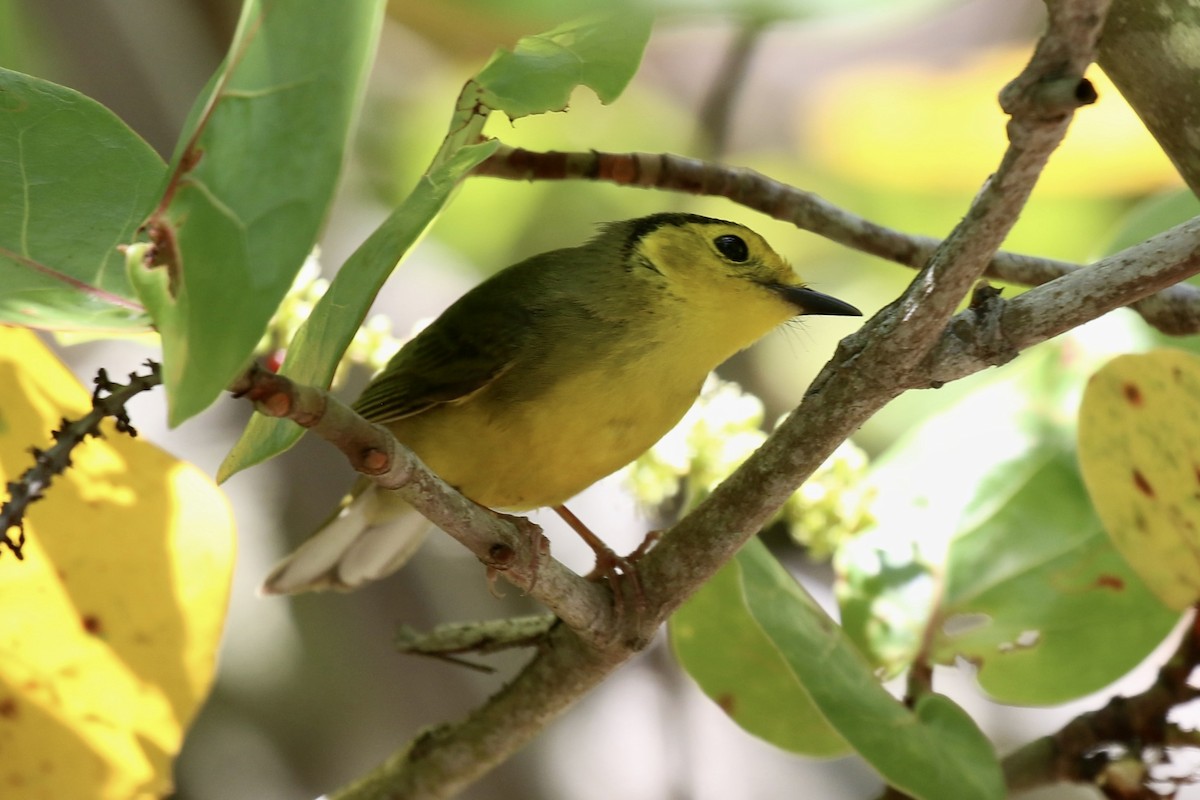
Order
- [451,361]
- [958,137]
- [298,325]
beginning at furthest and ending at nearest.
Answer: [958,137]
[451,361]
[298,325]

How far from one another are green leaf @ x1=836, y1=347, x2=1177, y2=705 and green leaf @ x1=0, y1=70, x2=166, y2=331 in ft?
2.86

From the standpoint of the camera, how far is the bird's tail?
1612 mm

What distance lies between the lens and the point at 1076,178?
219 cm

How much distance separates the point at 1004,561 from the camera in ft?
4.30

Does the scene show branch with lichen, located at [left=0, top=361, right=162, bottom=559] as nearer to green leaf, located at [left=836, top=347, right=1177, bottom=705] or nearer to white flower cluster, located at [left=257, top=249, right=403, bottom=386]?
white flower cluster, located at [left=257, top=249, right=403, bottom=386]

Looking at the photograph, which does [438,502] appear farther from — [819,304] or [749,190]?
[819,304]

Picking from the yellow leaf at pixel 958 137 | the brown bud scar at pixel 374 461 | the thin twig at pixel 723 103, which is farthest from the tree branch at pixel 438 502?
the thin twig at pixel 723 103

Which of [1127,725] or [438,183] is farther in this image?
[1127,725]

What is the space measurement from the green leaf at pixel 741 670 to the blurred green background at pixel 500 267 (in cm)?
101

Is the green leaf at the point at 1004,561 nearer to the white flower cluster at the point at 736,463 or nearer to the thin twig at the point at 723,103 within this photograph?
the white flower cluster at the point at 736,463

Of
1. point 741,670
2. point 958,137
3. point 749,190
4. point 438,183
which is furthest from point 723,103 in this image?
point 438,183

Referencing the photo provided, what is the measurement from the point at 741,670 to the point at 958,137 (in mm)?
1513

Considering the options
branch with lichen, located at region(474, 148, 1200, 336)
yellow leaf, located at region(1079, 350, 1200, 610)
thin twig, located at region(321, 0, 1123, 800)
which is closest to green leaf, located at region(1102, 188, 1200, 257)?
branch with lichen, located at region(474, 148, 1200, 336)

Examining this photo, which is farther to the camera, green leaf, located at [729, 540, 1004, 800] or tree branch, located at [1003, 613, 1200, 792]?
tree branch, located at [1003, 613, 1200, 792]
